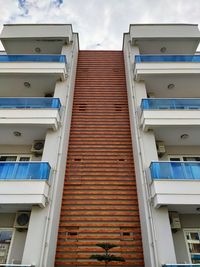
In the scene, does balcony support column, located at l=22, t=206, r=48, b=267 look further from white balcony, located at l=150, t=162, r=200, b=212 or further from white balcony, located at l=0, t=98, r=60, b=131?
white balcony, located at l=150, t=162, r=200, b=212

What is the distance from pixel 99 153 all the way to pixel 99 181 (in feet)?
4.36

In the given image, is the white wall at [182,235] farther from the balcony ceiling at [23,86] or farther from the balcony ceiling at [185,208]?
the balcony ceiling at [23,86]

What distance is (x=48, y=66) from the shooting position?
1027 centimetres

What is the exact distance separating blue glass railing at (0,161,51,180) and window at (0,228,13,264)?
207 cm

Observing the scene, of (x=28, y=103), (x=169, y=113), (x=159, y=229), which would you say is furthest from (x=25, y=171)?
(x=169, y=113)

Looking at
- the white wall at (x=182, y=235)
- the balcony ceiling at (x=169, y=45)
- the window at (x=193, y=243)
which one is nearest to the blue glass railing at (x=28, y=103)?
the white wall at (x=182, y=235)

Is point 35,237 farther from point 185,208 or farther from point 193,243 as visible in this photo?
point 193,243

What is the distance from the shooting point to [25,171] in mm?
6973

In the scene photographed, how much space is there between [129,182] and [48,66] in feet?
21.8

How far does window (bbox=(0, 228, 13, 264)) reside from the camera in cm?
700

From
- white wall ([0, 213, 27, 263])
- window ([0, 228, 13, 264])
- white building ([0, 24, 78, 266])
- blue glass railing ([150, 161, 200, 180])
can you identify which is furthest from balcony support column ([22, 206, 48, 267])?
blue glass railing ([150, 161, 200, 180])

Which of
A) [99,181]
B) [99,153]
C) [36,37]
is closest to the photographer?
[99,181]

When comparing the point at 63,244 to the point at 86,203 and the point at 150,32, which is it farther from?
the point at 150,32

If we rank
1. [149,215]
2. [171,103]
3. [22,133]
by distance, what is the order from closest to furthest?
[149,215], [171,103], [22,133]
